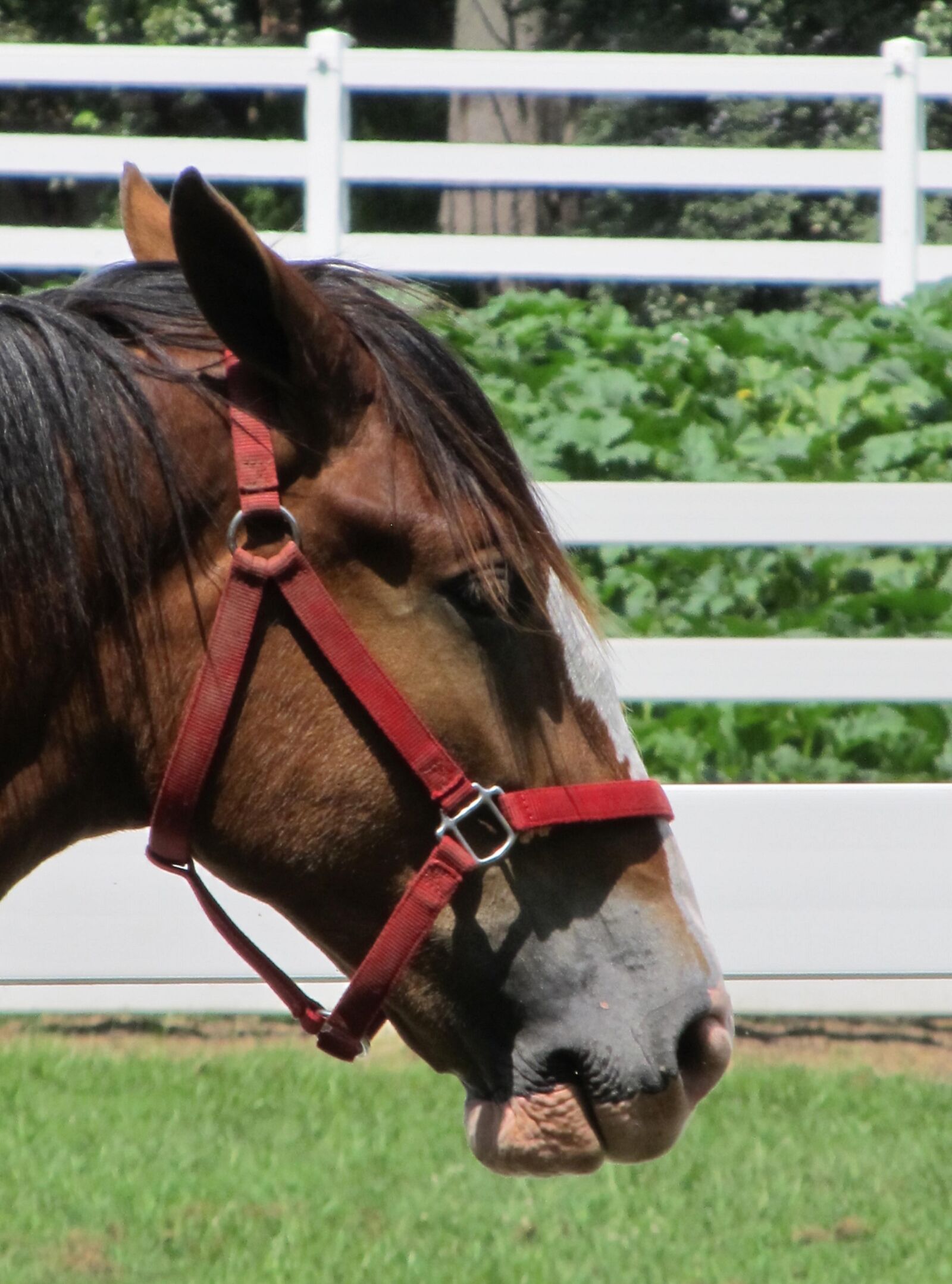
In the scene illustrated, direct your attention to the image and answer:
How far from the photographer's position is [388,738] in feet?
6.72

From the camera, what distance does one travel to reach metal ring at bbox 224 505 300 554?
6.61 feet

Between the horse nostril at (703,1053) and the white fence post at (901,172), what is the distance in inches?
257

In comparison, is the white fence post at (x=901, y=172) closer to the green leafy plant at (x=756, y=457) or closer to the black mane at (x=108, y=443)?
the green leafy plant at (x=756, y=457)

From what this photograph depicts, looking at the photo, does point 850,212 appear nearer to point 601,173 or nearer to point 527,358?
point 601,173

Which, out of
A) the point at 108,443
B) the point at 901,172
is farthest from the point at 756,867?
the point at 901,172

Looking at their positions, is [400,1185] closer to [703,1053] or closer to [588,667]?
[703,1053]

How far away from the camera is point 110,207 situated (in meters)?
16.1

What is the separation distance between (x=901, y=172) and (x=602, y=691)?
262 inches

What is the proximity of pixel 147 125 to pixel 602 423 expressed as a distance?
12060 millimetres

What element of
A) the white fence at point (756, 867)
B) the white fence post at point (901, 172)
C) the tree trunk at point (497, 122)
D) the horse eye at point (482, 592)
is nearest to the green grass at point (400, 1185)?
the white fence at point (756, 867)

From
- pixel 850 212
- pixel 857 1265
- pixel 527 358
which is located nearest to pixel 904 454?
pixel 527 358

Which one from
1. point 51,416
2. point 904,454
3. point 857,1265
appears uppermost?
point 51,416

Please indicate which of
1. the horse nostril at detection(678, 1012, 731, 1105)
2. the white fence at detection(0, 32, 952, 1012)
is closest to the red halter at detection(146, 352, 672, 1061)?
the horse nostril at detection(678, 1012, 731, 1105)

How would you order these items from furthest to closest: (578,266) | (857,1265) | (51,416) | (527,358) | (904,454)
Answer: (578,266) → (527,358) → (904,454) → (857,1265) → (51,416)
